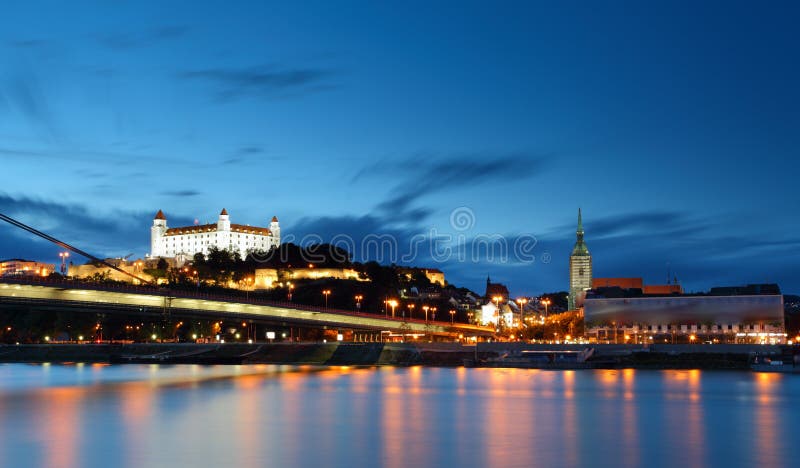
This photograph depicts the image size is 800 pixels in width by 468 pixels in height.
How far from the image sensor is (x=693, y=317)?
110 m

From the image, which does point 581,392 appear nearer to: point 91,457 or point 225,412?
point 225,412

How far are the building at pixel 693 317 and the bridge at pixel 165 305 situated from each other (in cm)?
2888

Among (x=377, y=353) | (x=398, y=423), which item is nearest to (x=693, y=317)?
(x=377, y=353)

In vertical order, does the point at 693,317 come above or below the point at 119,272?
below

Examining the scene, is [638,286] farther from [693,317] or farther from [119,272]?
[119,272]

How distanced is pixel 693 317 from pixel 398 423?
8619 centimetres

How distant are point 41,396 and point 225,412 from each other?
14170 millimetres

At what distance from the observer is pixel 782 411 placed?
1491 inches

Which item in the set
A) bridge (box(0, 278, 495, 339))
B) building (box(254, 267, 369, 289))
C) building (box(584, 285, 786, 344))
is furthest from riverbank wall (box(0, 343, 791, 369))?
building (box(254, 267, 369, 289))

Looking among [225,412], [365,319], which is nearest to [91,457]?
[225,412]

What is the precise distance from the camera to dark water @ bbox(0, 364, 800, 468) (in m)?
24.8

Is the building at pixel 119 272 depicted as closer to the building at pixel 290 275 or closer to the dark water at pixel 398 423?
the building at pixel 290 275

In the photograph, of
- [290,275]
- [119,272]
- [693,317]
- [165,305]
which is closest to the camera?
[165,305]

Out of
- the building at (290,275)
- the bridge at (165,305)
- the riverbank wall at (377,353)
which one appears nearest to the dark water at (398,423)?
the bridge at (165,305)
